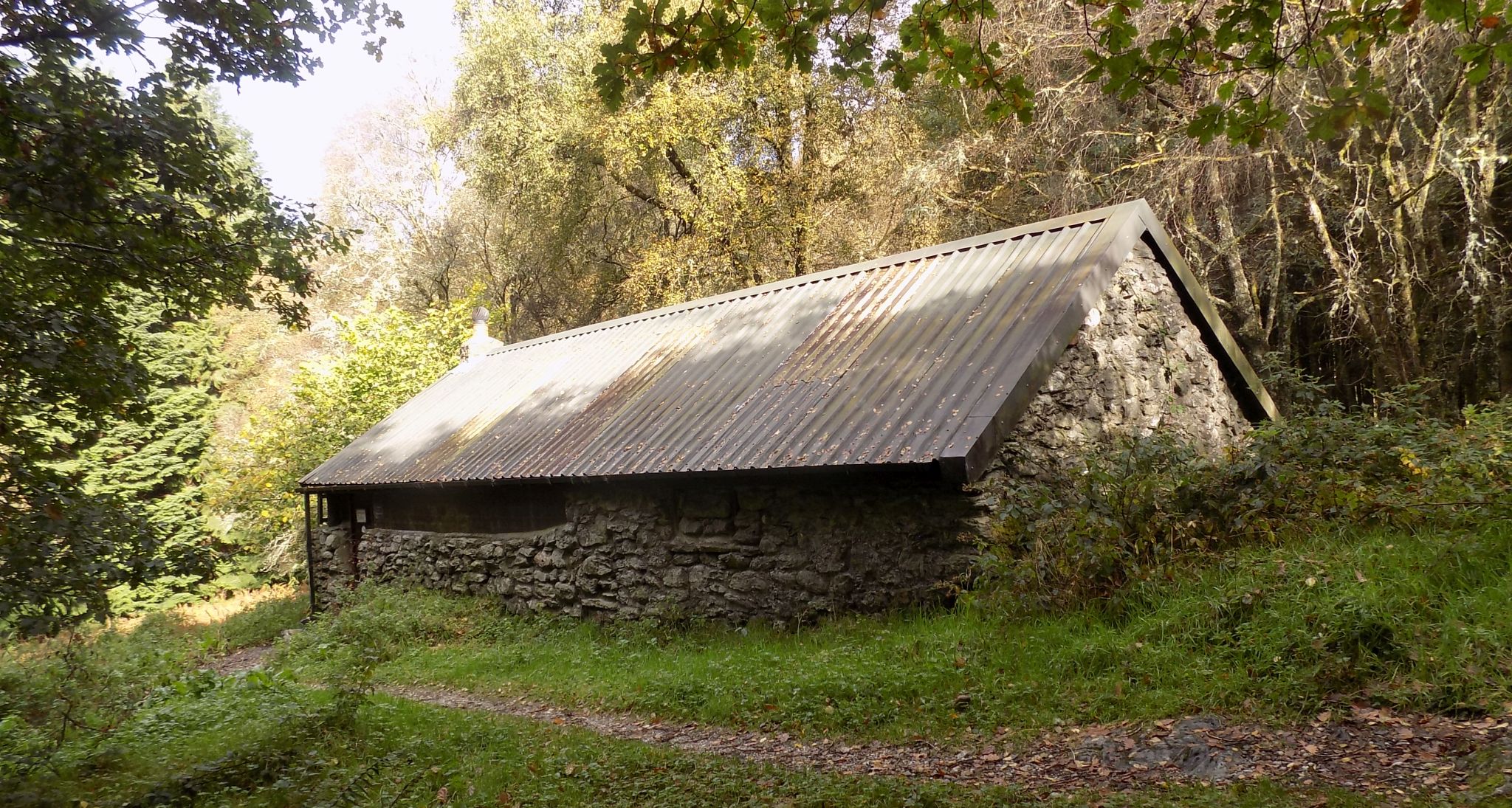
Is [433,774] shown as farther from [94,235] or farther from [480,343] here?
[480,343]

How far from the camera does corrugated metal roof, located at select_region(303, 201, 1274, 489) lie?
765 cm

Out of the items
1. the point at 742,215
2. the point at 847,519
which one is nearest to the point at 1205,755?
the point at 847,519

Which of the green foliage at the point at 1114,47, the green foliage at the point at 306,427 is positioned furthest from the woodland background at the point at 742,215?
the green foliage at the point at 1114,47

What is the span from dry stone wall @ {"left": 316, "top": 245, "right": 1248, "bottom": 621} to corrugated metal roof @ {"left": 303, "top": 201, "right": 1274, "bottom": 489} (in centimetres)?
42

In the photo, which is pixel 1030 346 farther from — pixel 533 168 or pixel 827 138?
pixel 533 168

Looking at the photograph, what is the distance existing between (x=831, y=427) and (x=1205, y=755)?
4.24 meters

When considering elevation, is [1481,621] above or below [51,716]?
above

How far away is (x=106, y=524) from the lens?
507cm

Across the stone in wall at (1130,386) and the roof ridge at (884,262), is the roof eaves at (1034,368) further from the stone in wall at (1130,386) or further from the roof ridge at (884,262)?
the roof ridge at (884,262)

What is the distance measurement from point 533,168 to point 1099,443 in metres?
16.2

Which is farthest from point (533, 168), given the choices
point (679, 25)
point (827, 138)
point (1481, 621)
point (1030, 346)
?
point (1481, 621)

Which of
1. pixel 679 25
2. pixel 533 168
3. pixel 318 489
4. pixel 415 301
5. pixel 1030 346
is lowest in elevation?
pixel 318 489

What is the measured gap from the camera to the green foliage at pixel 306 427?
59.9 feet

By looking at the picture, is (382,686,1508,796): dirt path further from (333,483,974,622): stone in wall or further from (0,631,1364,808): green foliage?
(333,483,974,622): stone in wall
